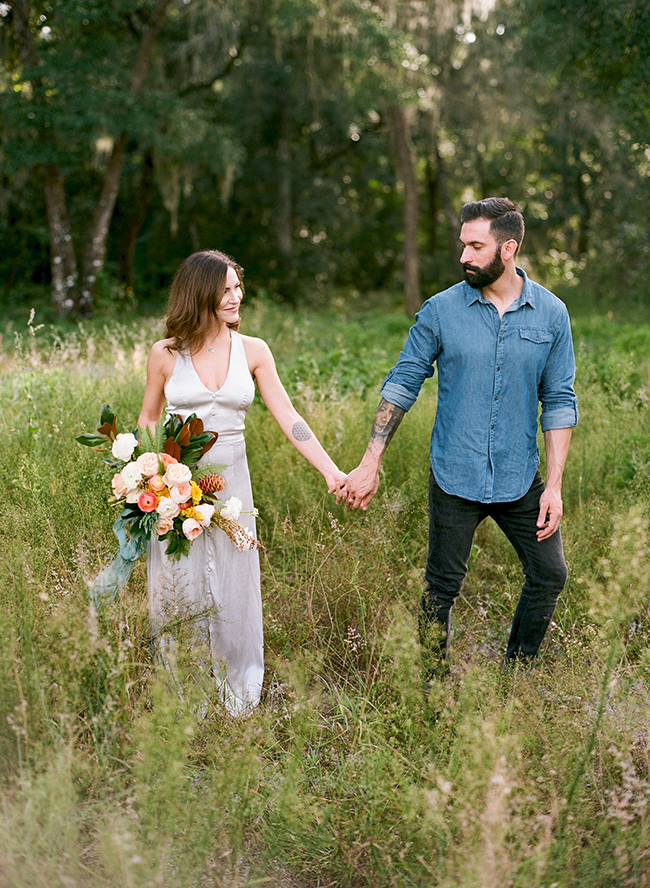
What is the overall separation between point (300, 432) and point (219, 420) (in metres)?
0.40

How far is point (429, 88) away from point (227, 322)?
1507cm

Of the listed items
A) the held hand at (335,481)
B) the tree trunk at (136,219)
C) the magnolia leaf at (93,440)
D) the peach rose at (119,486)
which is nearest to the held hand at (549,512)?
the held hand at (335,481)

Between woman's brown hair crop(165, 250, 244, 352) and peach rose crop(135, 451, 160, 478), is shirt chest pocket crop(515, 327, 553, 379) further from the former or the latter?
peach rose crop(135, 451, 160, 478)

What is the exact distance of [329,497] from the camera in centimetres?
442

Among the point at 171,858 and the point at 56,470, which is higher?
the point at 56,470

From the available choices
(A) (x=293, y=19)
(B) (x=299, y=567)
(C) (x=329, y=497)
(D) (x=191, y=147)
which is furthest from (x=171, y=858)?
(D) (x=191, y=147)

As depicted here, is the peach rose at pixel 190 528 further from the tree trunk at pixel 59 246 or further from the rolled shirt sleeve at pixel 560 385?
the tree trunk at pixel 59 246

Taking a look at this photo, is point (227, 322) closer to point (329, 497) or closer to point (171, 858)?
point (329, 497)

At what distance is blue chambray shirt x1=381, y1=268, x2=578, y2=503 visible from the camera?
305cm

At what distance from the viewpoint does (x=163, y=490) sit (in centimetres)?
292

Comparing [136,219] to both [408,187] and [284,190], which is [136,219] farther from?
[408,187]

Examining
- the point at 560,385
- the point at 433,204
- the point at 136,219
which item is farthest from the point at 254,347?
the point at 433,204

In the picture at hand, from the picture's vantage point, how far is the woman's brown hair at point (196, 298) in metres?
3.18

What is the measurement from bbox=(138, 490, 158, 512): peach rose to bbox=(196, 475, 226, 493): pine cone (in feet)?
0.68
